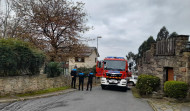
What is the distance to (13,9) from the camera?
62.1 ft

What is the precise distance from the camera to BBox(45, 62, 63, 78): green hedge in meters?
12.9

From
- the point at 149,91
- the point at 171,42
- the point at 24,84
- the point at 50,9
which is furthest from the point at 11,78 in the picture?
the point at 50,9

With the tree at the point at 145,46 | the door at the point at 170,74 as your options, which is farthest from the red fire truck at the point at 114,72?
the tree at the point at 145,46

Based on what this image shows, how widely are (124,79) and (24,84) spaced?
8.12 metres

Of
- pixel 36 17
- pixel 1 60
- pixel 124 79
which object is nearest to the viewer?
pixel 1 60

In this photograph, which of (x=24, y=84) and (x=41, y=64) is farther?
(x=41, y=64)

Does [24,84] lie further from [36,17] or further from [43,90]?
[36,17]

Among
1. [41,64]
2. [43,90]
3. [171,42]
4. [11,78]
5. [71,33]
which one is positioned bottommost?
[43,90]

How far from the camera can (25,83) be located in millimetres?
10500

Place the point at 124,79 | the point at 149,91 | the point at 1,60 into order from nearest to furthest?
1. the point at 1,60
2. the point at 149,91
3. the point at 124,79

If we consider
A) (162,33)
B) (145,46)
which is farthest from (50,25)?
(162,33)

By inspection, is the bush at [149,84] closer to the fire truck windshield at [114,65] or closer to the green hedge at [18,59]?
the fire truck windshield at [114,65]

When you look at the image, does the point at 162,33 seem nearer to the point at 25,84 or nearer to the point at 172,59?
the point at 172,59

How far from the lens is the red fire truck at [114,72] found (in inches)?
590
